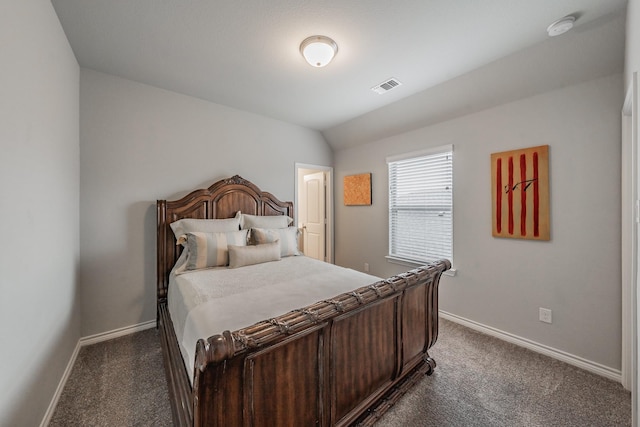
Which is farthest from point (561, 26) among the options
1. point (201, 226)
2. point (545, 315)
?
point (201, 226)

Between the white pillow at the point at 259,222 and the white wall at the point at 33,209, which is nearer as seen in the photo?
the white wall at the point at 33,209

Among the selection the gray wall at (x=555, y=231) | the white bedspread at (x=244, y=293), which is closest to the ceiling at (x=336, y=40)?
the gray wall at (x=555, y=231)

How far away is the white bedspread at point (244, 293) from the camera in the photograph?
4.35 ft

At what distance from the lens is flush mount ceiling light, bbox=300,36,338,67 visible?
6.18 feet

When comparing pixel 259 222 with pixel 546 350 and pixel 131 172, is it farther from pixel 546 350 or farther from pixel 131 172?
pixel 546 350

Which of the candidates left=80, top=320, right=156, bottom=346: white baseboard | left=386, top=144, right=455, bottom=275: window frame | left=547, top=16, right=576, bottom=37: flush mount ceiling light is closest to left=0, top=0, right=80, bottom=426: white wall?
left=80, top=320, right=156, bottom=346: white baseboard

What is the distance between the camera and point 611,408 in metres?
1.61

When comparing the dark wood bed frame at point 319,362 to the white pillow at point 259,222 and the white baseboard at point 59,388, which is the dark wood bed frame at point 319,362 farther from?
the white pillow at point 259,222

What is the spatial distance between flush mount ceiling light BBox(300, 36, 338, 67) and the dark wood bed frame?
1.77 meters

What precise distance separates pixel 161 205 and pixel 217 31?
178 centimetres

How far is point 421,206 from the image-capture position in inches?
129

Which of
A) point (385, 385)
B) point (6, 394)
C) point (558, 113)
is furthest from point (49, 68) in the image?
point (558, 113)

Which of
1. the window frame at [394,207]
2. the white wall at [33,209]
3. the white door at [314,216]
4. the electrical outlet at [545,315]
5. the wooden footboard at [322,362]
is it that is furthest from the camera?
the white door at [314,216]

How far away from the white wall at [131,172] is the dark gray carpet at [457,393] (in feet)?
1.86
